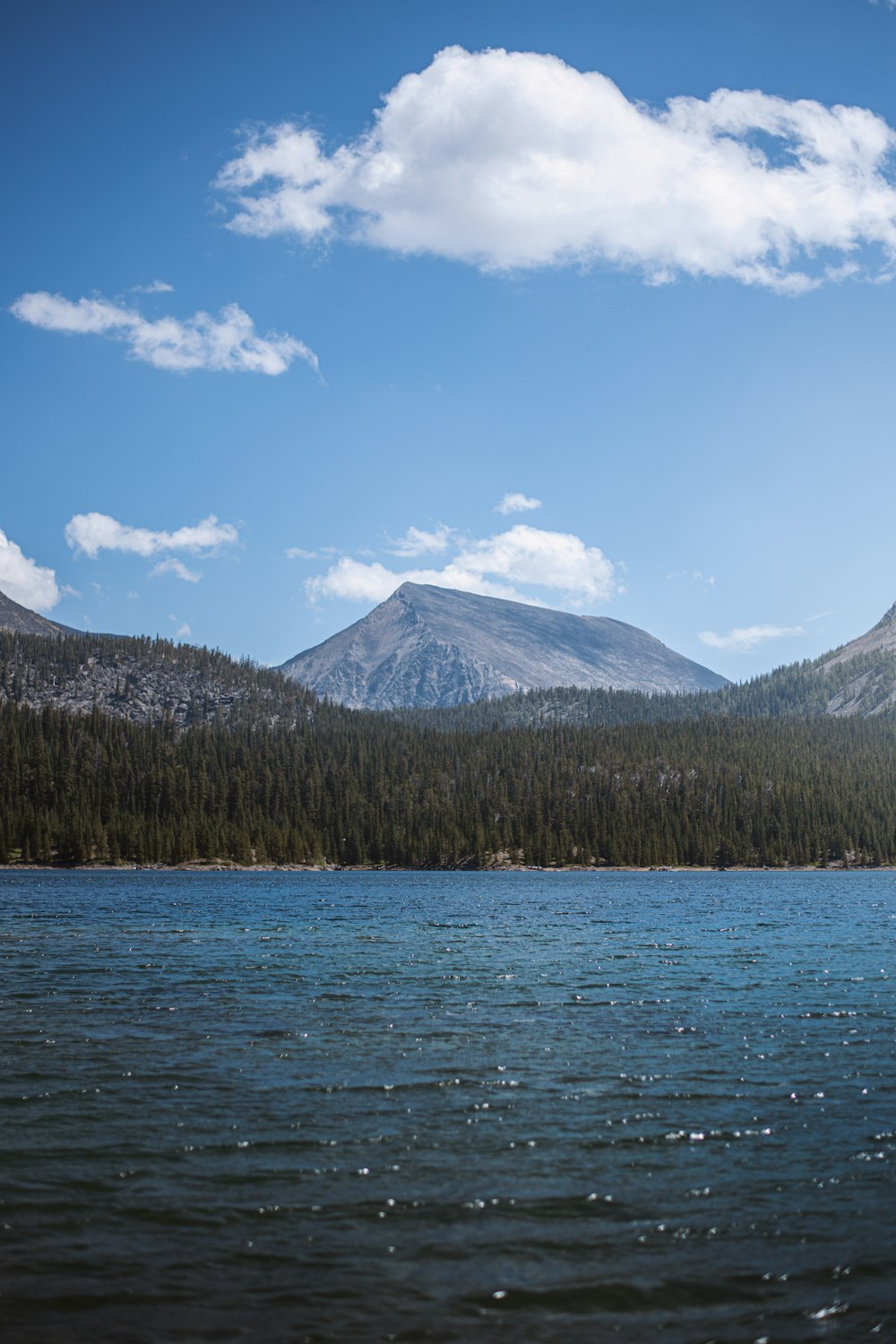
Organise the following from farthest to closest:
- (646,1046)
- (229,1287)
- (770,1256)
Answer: (646,1046)
(770,1256)
(229,1287)

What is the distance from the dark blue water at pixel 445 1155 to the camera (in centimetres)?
1306

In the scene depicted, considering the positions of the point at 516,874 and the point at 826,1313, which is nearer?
the point at 826,1313

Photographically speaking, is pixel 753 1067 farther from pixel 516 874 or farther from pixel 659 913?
Result: pixel 516 874

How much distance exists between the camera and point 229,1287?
13453 millimetres

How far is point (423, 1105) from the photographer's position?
22469 mm

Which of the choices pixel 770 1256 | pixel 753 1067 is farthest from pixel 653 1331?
pixel 753 1067

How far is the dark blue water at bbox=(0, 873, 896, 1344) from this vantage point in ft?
42.9

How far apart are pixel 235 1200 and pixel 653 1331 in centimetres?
721

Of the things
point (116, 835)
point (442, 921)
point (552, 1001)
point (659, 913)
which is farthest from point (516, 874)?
point (552, 1001)

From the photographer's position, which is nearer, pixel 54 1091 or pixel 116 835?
pixel 54 1091

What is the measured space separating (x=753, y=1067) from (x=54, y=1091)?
16.8m

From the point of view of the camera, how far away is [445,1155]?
19.1 metres

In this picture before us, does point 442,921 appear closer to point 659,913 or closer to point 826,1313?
point 659,913

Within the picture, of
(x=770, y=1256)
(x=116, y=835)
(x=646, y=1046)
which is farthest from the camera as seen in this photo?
(x=116, y=835)
